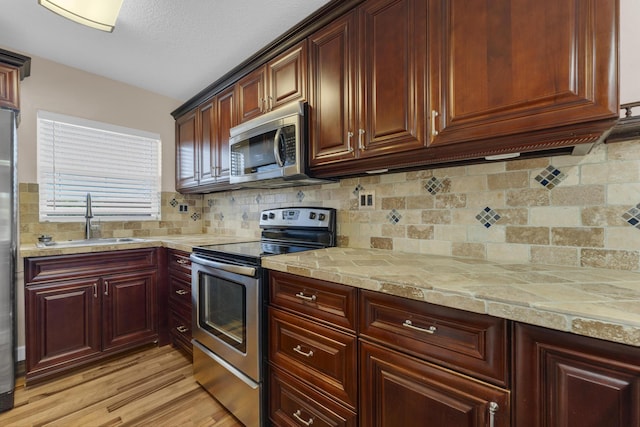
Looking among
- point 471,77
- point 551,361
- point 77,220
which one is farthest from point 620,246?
point 77,220

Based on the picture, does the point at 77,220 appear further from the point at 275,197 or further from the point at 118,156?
the point at 275,197

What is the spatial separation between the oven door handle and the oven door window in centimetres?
8

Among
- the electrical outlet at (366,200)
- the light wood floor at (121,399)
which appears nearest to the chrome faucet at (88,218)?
the light wood floor at (121,399)

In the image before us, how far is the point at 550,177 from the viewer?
3.88ft

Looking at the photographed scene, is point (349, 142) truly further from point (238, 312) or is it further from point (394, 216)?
point (238, 312)

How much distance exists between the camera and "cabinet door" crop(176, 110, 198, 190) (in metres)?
2.66

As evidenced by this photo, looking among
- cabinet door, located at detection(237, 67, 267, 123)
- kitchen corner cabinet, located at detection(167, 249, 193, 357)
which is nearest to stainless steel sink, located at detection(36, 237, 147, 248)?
kitchen corner cabinet, located at detection(167, 249, 193, 357)

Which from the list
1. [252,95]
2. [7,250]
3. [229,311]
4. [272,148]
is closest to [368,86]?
[272,148]

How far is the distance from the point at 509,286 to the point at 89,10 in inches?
98.3

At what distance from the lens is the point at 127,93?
2641 mm

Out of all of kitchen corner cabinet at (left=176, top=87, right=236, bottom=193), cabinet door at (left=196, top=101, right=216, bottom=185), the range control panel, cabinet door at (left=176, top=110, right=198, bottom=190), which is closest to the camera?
the range control panel

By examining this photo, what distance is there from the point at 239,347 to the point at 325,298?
2.26 ft

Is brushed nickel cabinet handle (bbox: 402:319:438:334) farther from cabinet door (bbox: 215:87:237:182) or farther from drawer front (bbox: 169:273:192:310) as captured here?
cabinet door (bbox: 215:87:237:182)

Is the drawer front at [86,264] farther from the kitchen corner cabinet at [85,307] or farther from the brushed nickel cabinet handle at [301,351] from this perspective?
the brushed nickel cabinet handle at [301,351]
